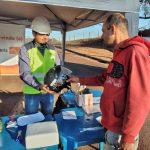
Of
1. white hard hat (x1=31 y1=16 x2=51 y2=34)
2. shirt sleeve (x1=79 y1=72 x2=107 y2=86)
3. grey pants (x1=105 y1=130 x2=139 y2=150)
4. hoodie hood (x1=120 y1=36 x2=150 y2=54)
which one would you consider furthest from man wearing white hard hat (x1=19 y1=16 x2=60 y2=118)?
hoodie hood (x1=120 y1=36 x2=150 y2=54)

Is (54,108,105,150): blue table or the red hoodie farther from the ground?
the red hoodie

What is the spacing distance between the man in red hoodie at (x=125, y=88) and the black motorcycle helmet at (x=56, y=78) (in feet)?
2.55

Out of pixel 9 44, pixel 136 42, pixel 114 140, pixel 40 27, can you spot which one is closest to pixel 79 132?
pixel 114 140

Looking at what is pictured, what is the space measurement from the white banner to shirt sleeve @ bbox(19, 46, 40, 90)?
618 centimetres

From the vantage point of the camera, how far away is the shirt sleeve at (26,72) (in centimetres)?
291

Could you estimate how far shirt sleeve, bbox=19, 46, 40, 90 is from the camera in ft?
9.54

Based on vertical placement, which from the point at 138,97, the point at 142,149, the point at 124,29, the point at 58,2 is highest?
the point at 58,2

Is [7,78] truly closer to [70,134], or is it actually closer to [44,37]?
[44,37]

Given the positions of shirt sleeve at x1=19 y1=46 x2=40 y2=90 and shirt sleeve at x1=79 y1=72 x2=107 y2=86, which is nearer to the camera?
shirt sleeve at x1=79 y1=72 x2=107 y2=86

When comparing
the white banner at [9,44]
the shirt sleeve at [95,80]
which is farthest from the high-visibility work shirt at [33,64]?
the white banner at [9,44]

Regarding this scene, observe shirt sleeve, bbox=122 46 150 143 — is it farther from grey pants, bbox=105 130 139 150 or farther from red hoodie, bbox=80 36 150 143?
grey pants, bbox=105 130 139 150

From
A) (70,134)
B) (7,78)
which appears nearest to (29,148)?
(70,134)

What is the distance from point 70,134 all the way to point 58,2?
1.54 metres

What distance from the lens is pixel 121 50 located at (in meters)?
1.70
